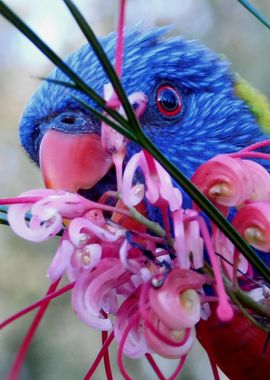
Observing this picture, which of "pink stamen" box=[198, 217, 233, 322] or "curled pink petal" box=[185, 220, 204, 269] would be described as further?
"curled pink petal" box=[185, 220, 204, 269]

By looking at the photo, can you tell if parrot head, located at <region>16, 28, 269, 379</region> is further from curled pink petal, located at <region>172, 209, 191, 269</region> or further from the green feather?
curled pink petal, located at <region>172, 209, 191, 269</region>

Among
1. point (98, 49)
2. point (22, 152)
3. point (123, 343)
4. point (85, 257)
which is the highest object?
point (98, 49)

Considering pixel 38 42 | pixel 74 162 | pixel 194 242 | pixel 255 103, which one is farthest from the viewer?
pixel 255 103

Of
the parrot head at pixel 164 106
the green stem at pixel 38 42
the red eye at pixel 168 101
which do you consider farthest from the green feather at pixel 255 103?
the green stem at pixel 38 42

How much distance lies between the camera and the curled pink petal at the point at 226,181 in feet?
3.17

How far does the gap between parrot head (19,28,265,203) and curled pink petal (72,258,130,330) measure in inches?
15.4

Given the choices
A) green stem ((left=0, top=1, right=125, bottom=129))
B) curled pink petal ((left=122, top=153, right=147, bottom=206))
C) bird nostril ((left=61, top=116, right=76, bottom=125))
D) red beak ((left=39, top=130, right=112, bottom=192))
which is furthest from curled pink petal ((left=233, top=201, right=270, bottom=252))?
bird nostril ((left=61, top=116, right=76, bottom=125))

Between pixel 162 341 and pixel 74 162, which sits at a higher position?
pixel 74 162

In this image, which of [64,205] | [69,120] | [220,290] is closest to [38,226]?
[64,205]

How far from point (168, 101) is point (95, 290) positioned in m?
0.64

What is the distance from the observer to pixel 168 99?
5.18ft

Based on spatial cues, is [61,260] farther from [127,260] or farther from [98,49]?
[98,49]

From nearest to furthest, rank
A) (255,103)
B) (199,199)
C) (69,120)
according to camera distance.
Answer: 1. (199,199)
2. (69,120)
3. (255,103)

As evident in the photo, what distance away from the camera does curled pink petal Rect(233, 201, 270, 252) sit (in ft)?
3.10
